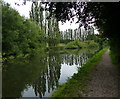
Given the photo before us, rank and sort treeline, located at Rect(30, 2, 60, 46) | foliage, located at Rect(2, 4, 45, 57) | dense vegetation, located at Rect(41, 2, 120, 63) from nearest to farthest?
dense vegetation, located at Rect(41, 2, 120, 63) → foliage, located at Rect(2, 4, 45, 57) → treeline, located at Rect(30, 2, 60, 46)

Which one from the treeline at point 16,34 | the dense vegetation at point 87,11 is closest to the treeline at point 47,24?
the treeline at point 16,34

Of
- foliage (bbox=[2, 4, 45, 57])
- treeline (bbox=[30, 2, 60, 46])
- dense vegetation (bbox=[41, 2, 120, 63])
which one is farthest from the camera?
treeline (bbox=[30, 2, 60, 46])

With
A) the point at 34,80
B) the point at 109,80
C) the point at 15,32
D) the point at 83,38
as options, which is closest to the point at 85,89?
the point at 109,80

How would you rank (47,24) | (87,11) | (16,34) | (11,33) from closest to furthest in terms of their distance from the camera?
(87,11), (11,33), (16,34), (47,24)

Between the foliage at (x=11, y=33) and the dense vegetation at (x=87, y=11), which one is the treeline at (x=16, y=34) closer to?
the foliage at (x=11, y=33)

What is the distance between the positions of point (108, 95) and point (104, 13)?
16.8ft

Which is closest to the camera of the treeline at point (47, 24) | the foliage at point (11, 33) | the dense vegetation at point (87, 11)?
the dense vegetation at point (87, 11)

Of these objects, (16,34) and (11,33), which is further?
(16,34)

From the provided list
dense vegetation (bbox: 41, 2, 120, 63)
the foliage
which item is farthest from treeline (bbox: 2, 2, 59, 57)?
dense vegetation (bbox: 41, 2, 120, 63)

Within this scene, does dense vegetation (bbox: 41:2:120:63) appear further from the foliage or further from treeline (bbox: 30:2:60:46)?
treeline (bbox: 30:2:60:46)

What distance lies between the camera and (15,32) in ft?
107

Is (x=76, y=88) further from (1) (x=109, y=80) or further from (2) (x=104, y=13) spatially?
(2) (x=104, y=13)

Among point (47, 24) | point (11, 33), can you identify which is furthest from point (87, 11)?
point (47, 24)

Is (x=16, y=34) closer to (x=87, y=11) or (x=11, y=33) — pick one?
(x=11, y=33)
